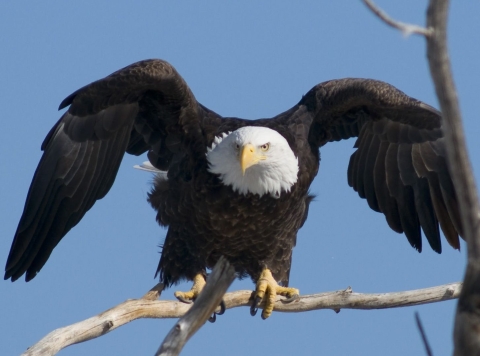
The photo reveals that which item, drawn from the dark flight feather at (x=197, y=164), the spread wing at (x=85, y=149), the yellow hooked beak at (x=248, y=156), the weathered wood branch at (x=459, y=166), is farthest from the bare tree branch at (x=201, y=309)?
the spread wing at (x=85, y=149)

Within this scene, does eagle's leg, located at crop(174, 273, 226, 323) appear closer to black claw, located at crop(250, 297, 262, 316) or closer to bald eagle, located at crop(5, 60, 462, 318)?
bald eagle, located at crop(5, 60, 462, 318)

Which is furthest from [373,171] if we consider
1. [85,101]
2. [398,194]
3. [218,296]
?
[218,296]

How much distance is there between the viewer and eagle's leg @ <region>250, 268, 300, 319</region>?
580 cm

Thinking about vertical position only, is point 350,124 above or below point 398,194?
above

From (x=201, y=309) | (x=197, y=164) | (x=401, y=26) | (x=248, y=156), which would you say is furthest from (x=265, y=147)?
(x=401, y=26)

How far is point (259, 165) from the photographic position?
5.69 meters

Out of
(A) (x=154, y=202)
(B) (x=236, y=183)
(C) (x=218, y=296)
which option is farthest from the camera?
(A) (x=154, y=202)

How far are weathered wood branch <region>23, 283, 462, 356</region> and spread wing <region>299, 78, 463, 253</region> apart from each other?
2.98 ft

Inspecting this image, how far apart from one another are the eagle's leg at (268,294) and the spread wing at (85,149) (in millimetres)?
1005

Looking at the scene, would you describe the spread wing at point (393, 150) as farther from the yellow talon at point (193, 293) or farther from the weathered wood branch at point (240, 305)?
the yellow talon at point (193, 293)

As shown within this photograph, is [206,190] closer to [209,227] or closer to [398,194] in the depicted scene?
[209,227]

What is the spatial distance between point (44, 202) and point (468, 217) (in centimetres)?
441

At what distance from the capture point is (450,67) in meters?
1.90

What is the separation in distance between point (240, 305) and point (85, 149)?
1.52 m
